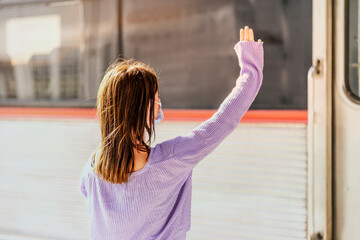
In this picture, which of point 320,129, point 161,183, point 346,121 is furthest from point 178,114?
point 161,183

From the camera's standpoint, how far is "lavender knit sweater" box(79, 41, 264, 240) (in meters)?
1.31

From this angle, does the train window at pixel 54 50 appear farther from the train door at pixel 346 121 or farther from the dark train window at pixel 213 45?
the train door at pixel 346 121

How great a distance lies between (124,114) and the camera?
129 centimetres

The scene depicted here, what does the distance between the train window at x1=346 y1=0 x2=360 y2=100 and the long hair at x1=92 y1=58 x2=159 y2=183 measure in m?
1.25

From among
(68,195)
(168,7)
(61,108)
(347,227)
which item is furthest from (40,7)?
(347,227)

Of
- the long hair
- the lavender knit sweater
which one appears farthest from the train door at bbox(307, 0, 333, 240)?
the long hair

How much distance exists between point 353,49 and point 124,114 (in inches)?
53.4

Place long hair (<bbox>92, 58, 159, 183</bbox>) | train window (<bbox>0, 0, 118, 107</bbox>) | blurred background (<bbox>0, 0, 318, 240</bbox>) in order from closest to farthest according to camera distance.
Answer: long hair (<bbox>92, 58, 159, 183</bbox>) → blurred background (<bbox>0, 0, 318, 240</bbox>) → train window (<bbox>0, 0, 118, 107</bbox>)

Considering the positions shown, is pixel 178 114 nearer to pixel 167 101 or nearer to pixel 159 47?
pixel 167 101

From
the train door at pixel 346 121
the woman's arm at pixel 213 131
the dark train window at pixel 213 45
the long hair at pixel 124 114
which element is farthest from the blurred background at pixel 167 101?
the long hair at pixel 124 114

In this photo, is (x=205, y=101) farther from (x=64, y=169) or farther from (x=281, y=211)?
(x=64, y=169)

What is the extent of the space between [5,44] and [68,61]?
0.53m

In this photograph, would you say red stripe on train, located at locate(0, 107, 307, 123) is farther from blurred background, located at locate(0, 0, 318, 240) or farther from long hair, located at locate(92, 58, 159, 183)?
long hair, located at locate(92, 58, 159, 183)

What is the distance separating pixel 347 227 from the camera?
7.27 ft
